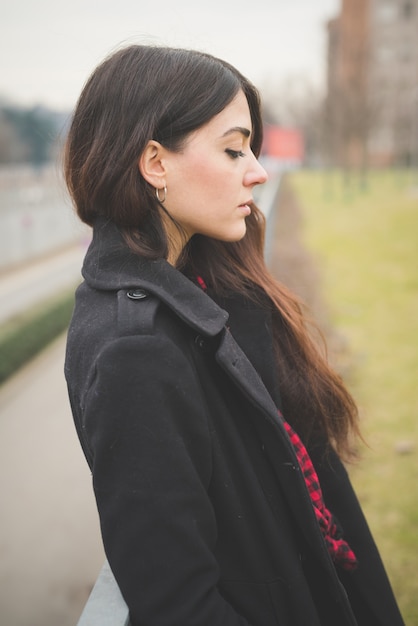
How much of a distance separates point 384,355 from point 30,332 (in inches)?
190

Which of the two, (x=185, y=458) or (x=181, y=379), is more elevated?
(x=181, y=379)

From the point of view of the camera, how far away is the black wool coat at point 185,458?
1149 millimetres

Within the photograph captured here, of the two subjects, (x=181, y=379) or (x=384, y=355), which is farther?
(x=384, y=355)

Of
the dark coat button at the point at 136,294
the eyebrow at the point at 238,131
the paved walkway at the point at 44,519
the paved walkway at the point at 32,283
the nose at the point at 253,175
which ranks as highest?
the eyebrow at the point at 238,131

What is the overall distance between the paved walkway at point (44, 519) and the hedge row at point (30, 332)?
3.13 feet

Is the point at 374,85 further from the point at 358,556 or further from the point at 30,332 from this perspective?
the point at 358,556

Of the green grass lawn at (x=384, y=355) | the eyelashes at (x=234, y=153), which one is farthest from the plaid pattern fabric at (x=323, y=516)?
the green grass lawn at (x=384, y=355)

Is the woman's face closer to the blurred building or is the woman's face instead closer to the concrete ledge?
the concrete ledge

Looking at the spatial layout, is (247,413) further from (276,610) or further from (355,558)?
(355,558)

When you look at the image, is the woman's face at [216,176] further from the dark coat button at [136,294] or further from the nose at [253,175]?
the dark coat button at [136,294]

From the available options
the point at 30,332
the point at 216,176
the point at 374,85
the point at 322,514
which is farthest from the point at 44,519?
the point at 374,85

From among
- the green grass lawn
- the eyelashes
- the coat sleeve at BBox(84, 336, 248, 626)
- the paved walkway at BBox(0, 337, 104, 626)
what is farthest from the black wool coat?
the paved walkway at BBox(0, 337, 104, 626)

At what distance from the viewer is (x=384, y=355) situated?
6.28m

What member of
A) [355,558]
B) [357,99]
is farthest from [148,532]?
[357,99]
